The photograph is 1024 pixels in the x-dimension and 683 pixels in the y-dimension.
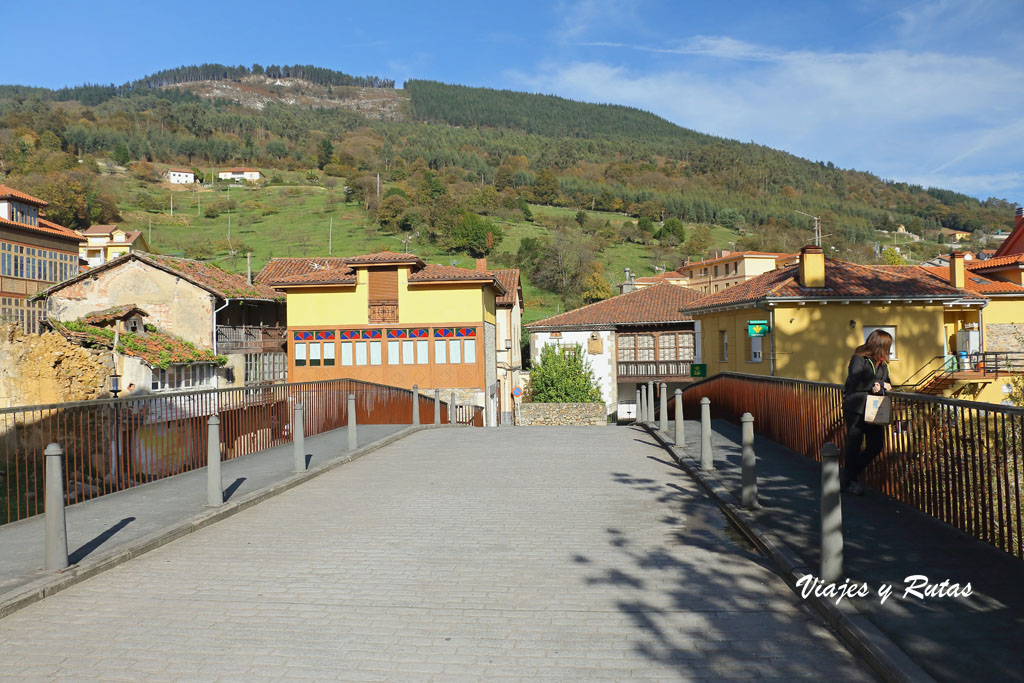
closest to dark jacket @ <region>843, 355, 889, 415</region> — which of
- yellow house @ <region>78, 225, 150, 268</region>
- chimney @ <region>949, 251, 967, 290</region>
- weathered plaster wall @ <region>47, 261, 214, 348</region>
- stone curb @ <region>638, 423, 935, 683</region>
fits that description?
stone curb @ <region>638, 423, 935, 683</region>

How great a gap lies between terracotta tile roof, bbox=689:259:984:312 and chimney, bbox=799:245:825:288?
306 mm

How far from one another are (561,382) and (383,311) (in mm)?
9528

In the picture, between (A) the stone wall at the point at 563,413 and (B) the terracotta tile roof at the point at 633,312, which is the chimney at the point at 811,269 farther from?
(B) the terracotta tile roof at the point at 633,312

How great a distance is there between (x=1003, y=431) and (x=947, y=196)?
175 meters

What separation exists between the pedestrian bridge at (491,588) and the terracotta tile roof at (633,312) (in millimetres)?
36718

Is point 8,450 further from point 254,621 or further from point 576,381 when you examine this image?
point 576,381

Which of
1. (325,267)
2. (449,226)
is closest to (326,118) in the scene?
(449,226)

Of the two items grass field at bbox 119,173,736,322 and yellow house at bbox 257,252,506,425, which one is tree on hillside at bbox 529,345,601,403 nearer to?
yellow house at bbox 257,252,506,425

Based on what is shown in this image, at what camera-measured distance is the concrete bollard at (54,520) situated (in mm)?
5910

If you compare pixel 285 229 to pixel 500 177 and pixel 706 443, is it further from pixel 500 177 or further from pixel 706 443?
pixel 706 443

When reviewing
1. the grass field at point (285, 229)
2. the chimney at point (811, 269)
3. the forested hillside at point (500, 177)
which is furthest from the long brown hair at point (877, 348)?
the forested hillside at point (500, 177)

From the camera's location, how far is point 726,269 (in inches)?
3292

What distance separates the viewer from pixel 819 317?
28266mm

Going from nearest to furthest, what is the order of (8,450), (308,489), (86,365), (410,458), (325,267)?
(8,450) → (308,489) → (410,458) → (86,365) → (325,267)
